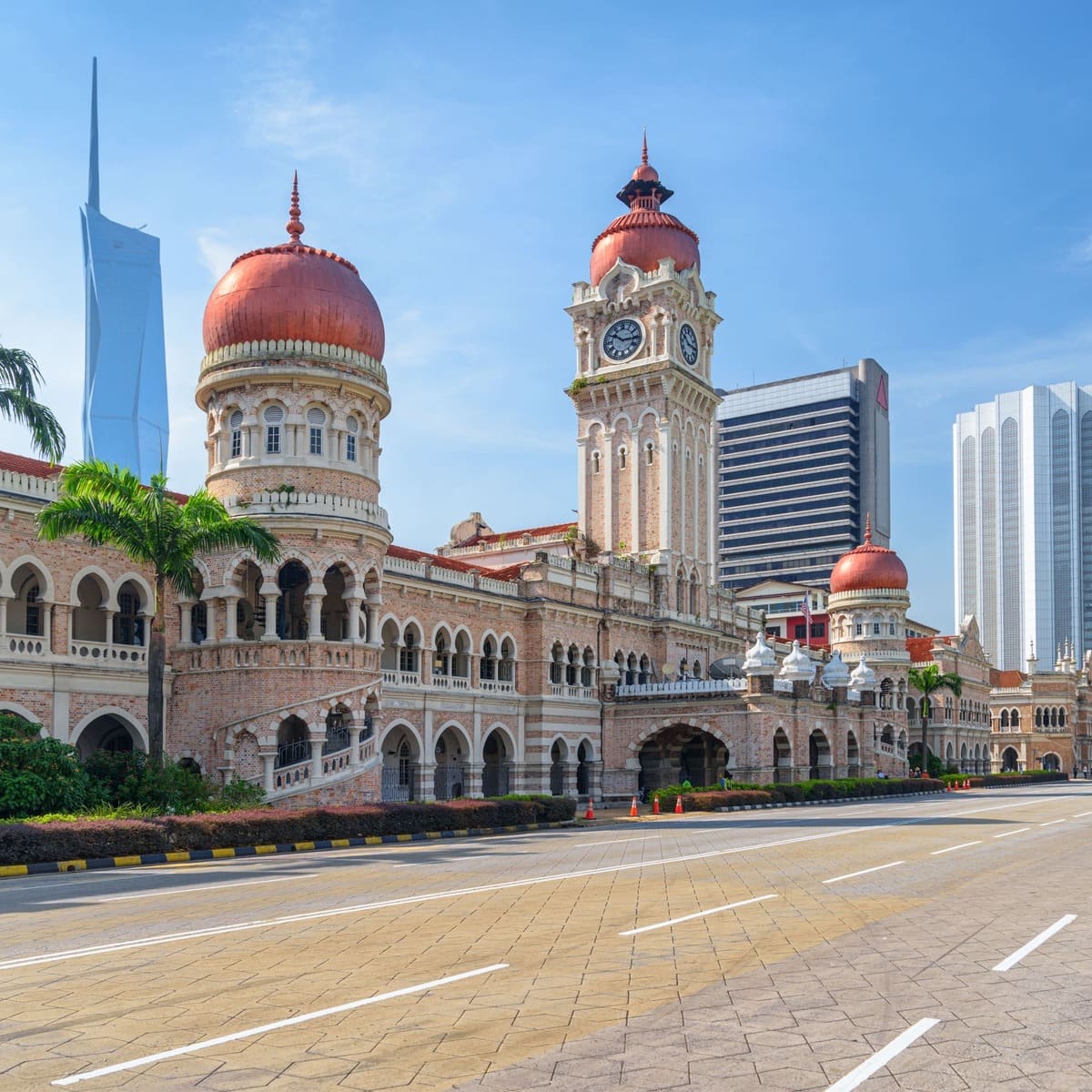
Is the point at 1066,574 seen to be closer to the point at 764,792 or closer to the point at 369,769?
the point at 764,792

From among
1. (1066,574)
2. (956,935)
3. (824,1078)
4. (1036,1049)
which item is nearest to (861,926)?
(956,935)

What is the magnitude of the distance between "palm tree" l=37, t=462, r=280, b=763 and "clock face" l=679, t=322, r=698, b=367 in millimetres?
37072

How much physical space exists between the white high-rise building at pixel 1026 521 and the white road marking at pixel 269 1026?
172 m

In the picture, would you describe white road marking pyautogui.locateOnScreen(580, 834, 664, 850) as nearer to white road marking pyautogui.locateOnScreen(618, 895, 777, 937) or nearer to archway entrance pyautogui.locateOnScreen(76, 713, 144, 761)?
white road marking pyautogui.locateOnScreen(618, 895, 777, 937)

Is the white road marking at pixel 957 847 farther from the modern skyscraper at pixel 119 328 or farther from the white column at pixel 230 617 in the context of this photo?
the modern skyscraper at pixel 119 328

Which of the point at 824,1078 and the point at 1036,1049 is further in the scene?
the point at 1036,1049

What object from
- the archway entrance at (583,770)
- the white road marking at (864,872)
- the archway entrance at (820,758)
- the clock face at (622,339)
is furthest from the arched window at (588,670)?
the white road marking at (864,872)

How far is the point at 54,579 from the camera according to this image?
104 feet

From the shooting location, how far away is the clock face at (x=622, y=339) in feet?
202

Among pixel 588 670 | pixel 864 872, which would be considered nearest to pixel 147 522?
pixel 864 872

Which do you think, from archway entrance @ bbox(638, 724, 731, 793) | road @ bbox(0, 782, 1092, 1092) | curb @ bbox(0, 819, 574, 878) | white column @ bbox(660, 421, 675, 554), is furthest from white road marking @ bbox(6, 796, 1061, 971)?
white column @ bbox(660, 421, 675, 554)

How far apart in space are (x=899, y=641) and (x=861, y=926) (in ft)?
237

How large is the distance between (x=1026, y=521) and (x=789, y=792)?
139 meters

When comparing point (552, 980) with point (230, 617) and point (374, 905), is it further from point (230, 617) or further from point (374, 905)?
point (230, 617)
